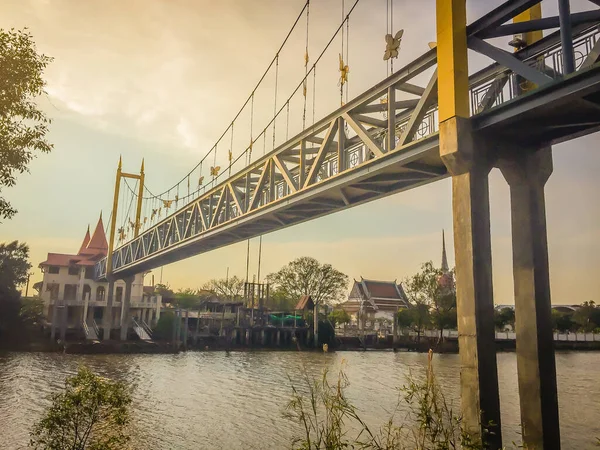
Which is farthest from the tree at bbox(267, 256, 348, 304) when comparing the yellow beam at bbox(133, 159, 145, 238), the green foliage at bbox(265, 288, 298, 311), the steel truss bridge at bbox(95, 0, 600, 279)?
the steel truss bridge at bbox(95, 0, 600, 279)

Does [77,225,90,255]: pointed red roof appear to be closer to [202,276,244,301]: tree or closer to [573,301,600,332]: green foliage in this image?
[202,276,244,301]: tree

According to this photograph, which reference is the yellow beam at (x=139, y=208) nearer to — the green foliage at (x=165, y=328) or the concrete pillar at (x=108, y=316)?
the concrete pillar at (x=108, y=316)

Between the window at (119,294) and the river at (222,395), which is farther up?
the window at (119,294)

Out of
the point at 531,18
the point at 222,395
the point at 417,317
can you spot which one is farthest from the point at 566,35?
the point at 417,317

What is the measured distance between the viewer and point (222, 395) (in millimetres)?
20844

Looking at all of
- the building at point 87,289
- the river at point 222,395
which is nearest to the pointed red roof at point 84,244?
the building at point 87,289

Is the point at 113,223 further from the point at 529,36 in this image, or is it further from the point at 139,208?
the point at 529,36

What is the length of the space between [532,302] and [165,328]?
42517mm

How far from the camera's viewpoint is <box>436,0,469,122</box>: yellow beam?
28.6 ft

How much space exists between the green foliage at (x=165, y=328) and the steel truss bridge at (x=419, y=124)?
27581mm

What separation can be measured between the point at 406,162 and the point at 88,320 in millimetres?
→ 44809

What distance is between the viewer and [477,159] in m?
8.66

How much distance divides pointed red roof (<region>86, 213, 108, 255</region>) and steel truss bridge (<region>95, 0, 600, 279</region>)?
48171 mm

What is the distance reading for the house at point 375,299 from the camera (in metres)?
74.8
